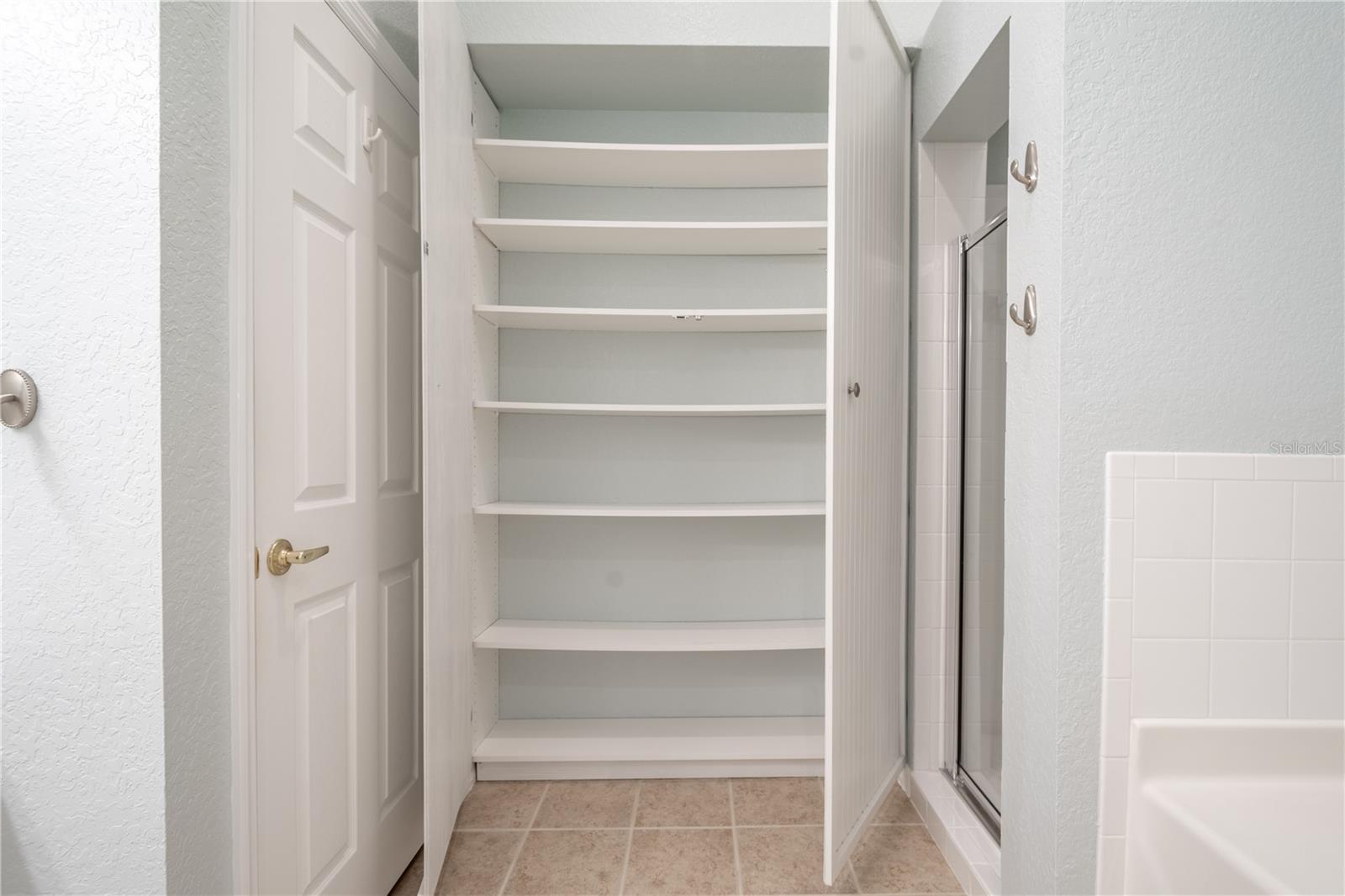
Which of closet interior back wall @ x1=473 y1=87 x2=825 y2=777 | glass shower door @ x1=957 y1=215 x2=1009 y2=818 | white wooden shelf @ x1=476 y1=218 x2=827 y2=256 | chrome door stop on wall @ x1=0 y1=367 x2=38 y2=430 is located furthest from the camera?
closet interior back wall @ x1=473 y1=87 x2=825 y2=777

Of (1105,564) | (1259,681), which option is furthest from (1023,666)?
(1259,681)

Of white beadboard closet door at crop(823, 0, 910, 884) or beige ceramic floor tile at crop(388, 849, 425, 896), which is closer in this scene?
white beadboard closet door at crop(823, 0, 910, 884)

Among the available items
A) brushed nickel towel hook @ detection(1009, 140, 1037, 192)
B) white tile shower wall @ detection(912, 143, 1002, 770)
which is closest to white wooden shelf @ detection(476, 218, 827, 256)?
white tile shower wall @ detection(912, 143, 1002, 770)

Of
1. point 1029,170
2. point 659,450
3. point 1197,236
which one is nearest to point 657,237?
point 659,450

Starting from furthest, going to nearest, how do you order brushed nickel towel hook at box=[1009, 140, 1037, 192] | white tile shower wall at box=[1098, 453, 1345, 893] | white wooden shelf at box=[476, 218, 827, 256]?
white wooden shelf at box=[476, 218, 827, 256]
brushed nickel towel hook at box=[1009, 140, 1037, 192]
white tile shower wall at box=[1098, 453, 1345, 893]

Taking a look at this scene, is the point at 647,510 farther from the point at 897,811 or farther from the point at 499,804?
the point at 897,811

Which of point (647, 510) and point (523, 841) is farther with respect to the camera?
point (647, 510)

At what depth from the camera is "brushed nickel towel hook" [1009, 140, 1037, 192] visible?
1342mm

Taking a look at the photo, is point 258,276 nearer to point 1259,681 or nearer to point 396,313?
point 396,313

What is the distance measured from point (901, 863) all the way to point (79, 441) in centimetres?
209

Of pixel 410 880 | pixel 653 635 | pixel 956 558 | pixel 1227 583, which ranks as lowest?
pixel 410 880

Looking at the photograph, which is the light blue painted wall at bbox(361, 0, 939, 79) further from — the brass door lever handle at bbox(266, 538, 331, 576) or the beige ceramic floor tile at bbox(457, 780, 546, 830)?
the beige ceramic floor tile at bbox(457, 780, 546, 830)

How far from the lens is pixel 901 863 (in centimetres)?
182

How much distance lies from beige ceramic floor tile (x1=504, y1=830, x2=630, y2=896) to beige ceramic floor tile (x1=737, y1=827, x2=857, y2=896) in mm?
355
